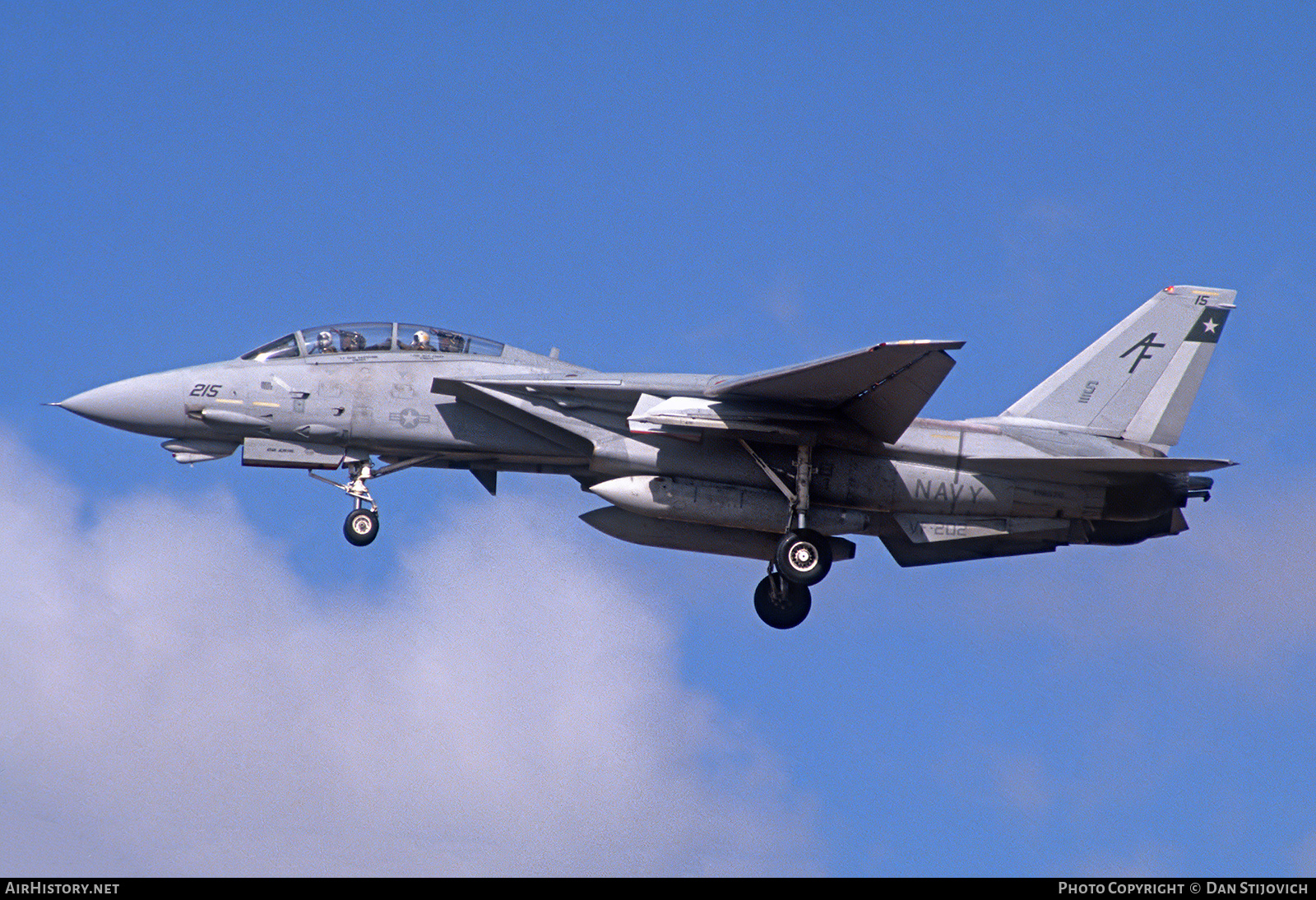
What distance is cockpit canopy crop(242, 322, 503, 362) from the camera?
69.9ft

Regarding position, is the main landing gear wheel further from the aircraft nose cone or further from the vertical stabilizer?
the aircraft nose cone

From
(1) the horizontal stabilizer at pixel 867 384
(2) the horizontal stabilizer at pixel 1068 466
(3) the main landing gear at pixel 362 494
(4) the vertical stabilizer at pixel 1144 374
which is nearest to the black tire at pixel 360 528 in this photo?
(3) the main landing gear at pixel 362 494

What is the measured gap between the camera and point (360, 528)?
20641mm

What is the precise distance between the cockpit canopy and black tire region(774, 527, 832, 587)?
199 inches

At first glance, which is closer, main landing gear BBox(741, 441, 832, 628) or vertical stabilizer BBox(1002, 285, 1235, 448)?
main landing gear BBox(741, 441, 832, 628)

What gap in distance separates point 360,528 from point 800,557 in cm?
619

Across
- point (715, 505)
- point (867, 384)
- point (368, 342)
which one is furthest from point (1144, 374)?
point (368, 342)

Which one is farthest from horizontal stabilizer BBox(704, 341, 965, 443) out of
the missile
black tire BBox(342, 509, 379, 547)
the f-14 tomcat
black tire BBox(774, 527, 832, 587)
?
black tire BBox(342, 509, 379, 547)

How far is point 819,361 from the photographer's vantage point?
18.6 m

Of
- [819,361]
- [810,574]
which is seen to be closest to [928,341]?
[819,361]

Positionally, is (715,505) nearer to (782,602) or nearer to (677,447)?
(677,447)

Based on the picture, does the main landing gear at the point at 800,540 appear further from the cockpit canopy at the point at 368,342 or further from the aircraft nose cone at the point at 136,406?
the aircraft nose cone at the point at 136,406

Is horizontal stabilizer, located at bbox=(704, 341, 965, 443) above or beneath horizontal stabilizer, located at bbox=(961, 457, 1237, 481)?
above
